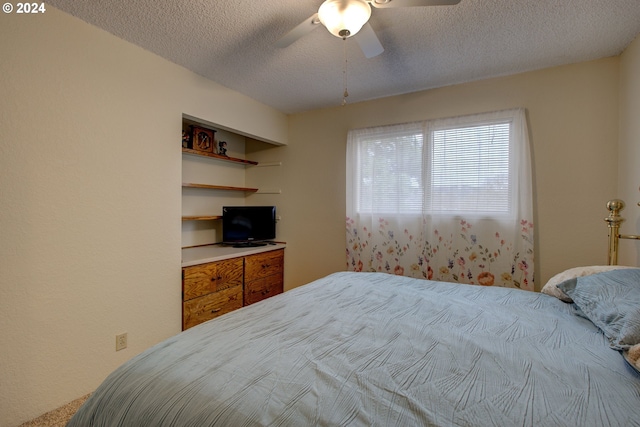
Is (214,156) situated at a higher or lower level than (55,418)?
higher

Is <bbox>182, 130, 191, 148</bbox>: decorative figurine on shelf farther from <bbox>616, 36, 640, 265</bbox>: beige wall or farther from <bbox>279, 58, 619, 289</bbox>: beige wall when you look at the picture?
<bbox>616, 36, 640, 265</bbox>: beige wall

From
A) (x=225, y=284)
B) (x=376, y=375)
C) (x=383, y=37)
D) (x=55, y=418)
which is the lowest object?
(x=55, y=418)

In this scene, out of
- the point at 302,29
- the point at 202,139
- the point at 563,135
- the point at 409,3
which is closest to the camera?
the point at 409,3

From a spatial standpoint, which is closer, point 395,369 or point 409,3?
point 395,369

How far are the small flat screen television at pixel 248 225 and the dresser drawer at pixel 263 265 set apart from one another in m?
0.24

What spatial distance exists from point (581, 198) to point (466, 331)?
77.9 inches

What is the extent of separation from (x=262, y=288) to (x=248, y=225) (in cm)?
76

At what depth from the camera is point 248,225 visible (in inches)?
138

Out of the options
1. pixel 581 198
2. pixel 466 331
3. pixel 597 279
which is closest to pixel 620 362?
pixel 466 331

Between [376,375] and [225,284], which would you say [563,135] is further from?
[225,284]

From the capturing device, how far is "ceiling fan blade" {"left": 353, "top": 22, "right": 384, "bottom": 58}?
62.9 inches

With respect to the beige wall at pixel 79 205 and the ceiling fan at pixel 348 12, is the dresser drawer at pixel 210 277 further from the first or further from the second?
the ceiling fan at pixel 348 12

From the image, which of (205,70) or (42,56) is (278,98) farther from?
(42,56)

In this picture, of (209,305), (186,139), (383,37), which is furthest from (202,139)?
(383,37)
